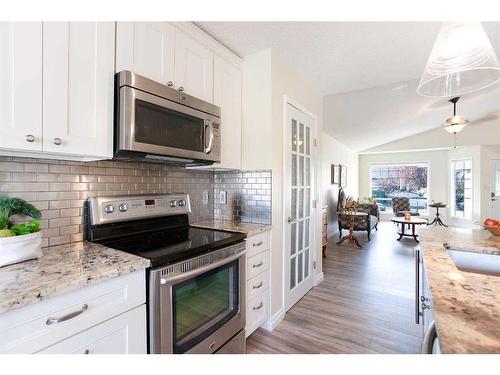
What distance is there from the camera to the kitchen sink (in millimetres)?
1316

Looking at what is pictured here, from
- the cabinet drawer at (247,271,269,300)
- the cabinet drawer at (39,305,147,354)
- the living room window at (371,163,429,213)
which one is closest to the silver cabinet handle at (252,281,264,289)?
the cabinet drawer at (247,271,269,300)

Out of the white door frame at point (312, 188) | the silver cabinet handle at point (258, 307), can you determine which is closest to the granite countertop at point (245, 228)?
the white door frame at point (312, 188)

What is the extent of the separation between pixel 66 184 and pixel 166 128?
63 centimetres

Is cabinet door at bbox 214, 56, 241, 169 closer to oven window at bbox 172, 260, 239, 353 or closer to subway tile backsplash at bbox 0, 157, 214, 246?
subway tile backsplash at bbox 0, 157, 214, 246

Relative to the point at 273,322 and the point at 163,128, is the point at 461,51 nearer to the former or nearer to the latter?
the point at 163,128

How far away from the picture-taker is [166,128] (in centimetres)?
151

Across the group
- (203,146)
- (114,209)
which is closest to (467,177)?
(203,146)

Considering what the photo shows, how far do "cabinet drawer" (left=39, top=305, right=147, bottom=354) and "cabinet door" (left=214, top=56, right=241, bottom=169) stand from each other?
Result: 123 cm

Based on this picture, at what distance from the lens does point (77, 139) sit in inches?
47.0

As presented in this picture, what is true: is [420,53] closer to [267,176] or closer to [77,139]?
[267,176]

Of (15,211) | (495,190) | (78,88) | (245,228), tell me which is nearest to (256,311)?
(245,228)

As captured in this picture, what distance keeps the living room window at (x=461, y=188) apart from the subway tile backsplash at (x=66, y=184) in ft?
27.4

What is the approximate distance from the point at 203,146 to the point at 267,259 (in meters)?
1.05

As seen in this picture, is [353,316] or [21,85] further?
[353,316]
